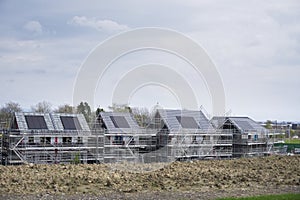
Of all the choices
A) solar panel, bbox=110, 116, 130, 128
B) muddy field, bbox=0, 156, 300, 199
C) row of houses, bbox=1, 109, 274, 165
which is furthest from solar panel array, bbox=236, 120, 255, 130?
muddy field, bbox=0, 156, 300, 199

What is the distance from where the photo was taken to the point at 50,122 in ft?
109

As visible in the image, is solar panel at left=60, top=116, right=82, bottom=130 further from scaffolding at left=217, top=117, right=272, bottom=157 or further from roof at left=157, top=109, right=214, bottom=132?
scaffolding at left=217, top=117, right=272, bottom=157

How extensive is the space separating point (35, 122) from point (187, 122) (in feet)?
49.1

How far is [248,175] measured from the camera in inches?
934

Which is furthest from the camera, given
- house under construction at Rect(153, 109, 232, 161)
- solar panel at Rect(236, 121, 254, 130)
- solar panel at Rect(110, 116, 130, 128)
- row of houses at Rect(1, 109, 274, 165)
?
solar panel at Rect(236, 121, 254, 130)

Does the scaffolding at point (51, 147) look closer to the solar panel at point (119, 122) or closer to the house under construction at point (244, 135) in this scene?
the solar panel at point (119, 122)

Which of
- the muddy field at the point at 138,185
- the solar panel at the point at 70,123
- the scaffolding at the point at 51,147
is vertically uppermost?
the solar panel at the point at 70,123

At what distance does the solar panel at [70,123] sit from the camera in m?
33.6

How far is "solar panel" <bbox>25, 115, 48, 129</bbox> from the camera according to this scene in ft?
104

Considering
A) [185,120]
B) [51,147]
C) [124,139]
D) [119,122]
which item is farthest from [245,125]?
[51,147]

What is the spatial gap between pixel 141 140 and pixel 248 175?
1467 cm

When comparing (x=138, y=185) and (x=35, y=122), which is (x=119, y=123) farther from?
(x=138, y=185)

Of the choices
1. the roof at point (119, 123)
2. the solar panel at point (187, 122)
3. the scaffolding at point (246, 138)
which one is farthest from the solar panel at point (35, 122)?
the scaffolding at point (246, 138)

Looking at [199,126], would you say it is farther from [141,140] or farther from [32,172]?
[32,172]
